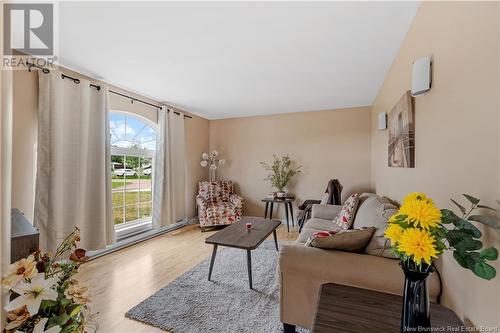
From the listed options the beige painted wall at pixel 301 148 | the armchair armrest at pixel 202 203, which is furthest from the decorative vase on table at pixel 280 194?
the armchair armrest at pixel 202 203

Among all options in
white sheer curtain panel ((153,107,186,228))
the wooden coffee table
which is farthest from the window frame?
the wooden coffee table

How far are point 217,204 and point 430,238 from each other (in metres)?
3.85

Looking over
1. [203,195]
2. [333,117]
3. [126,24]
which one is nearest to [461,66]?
[126,24]

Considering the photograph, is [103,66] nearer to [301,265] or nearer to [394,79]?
[301,265]

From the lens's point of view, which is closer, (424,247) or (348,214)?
(424,247)

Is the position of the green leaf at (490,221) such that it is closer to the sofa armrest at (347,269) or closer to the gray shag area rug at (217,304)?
the sofa armrest at (347,269)

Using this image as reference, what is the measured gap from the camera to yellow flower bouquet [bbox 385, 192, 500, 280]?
0.67 m

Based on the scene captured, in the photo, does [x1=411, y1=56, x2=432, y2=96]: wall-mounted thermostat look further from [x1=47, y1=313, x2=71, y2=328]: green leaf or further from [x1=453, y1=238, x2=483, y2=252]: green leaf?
[x1=47, y1=313, x2=71, y2=328]: green leaf

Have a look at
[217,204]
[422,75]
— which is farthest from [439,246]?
[217,204]

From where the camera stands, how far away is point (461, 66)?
0.99 metres

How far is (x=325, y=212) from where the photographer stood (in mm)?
3152

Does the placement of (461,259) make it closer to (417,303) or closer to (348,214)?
(417,303)

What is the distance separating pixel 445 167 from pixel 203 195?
12.7ft

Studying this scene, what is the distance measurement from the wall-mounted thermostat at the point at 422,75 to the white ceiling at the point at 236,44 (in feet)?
1.62
